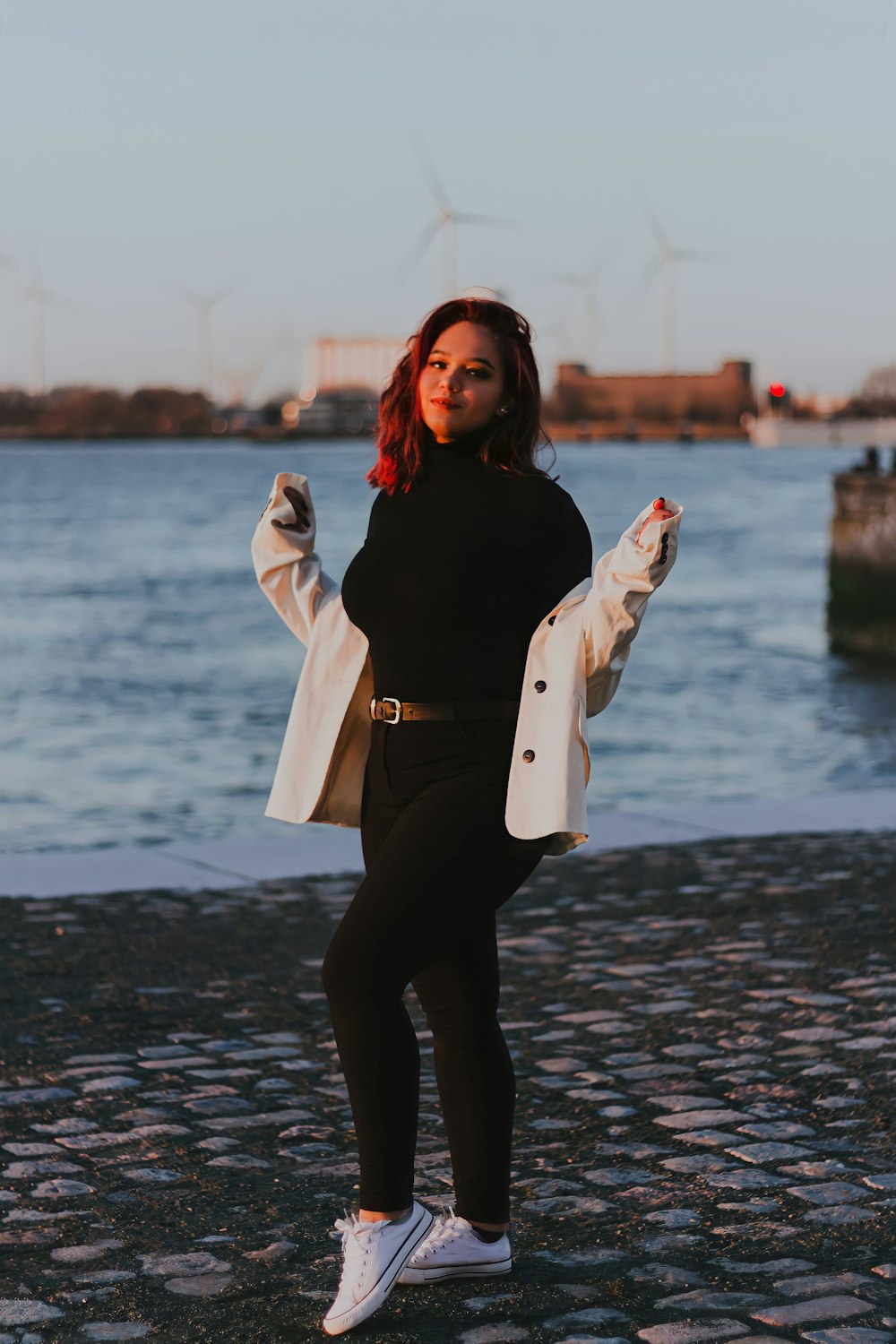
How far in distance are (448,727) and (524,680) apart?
0.17 m

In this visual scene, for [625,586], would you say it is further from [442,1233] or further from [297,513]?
[442,1233]

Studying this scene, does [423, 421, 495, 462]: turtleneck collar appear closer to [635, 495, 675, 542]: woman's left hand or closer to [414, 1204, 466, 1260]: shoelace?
[635, 495, 675, 542]: woman's left hand

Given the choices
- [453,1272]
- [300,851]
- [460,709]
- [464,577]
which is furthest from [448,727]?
[300,851]

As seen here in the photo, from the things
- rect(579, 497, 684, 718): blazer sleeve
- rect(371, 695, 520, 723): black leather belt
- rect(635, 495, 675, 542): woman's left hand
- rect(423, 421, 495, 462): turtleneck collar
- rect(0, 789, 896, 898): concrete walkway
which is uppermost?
rect(423, 421, 495, 462): turtleneck collar

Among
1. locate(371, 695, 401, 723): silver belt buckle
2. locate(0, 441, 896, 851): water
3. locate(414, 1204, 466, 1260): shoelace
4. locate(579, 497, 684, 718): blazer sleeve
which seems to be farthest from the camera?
locate(0, 441, 896, 851): water

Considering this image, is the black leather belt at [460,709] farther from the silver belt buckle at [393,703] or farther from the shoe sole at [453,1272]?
the shoe sole at [453,1272]

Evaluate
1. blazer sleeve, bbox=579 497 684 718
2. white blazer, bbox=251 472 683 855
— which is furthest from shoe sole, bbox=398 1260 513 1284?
blazer sleeve, bbox=579 497 684 718

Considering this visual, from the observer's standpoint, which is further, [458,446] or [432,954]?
[458,446]

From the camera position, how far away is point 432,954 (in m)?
3.67

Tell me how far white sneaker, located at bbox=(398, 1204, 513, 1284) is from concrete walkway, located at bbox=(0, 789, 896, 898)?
4.28m

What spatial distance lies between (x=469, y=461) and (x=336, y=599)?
392mm

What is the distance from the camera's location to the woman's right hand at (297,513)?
4.02 m

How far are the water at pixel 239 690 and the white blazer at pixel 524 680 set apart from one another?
0.98ft

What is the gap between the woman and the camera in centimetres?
363
